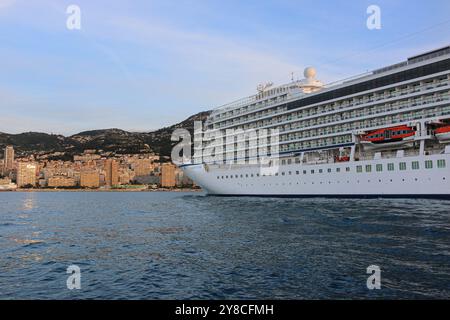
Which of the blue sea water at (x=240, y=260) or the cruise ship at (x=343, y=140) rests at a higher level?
the cruise ship at (x=343, y=140)

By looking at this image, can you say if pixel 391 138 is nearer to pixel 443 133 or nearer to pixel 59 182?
pixel 443 133

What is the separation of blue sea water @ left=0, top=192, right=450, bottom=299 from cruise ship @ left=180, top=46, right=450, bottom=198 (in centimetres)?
1143

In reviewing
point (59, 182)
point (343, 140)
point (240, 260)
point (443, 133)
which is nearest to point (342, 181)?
point (343, 140)

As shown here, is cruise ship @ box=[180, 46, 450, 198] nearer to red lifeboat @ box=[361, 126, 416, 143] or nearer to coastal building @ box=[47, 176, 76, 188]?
red lifeboat @ box=[361, 126, 416, 143]

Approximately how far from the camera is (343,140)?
3856 cm

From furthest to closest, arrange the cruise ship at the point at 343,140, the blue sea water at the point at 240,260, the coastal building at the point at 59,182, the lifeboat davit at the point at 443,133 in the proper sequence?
the coastal building at the point at 59,182 → the cruise ship at the point at 343,140 → the lifeboat davit at the point at 443,133 → the blue sea water at the point at 240,260

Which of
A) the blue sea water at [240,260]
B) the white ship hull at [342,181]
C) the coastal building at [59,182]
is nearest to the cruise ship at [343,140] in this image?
the white ship hull at [342,181]

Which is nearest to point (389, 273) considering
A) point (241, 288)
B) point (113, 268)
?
point (241, 288)

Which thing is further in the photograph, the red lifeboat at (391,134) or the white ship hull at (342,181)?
the red lifeboat at (391,134)

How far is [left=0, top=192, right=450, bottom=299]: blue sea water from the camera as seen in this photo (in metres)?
8.93

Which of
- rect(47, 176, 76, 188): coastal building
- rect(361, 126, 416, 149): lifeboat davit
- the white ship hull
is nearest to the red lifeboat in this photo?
rect(361, 126, 416, 149): lifeboat davit

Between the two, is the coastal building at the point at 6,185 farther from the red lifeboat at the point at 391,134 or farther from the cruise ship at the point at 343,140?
the red lifeboat at the point at 391,134

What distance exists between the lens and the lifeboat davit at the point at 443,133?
29.8 meters

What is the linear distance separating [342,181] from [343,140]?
578 centimetres
